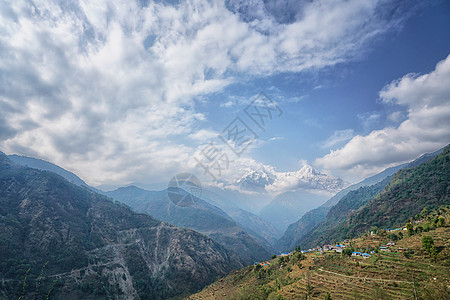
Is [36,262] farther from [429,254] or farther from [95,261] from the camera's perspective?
[429,254]

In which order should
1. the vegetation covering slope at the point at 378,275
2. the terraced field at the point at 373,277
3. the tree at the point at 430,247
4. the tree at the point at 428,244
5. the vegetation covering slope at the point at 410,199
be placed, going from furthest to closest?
the vegetation covering slope at the point at 410,199
the tree at the point at 428,244
the tree at the point at 430,247
the vegetation covering slope at the point at 378,275
the terraced field at the point at 373,277

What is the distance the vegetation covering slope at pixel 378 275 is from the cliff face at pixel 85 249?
6151cm

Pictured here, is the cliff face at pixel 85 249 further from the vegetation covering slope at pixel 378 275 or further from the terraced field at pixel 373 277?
the vegetation covering slope at pixel 378 275

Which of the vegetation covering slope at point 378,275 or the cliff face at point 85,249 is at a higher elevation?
the cliff face at point 85,249

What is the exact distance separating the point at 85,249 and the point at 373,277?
109 meters

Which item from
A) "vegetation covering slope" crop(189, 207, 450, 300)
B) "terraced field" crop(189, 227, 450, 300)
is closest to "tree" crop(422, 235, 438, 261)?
"vegetation covering slope" crop(189, 207, 450, 300)

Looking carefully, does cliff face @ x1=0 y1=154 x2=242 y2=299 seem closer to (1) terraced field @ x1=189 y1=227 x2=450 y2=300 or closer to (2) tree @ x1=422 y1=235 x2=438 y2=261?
(1) terraced field @ x1=189 y1=227 x2=450 y2=300

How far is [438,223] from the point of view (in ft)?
159

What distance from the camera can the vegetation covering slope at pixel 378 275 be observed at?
30.8 m

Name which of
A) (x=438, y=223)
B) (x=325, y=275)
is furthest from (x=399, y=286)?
(x=438, y=223)

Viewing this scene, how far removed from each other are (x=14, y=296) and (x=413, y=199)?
16988 cm

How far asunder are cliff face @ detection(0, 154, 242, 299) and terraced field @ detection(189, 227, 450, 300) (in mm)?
61285

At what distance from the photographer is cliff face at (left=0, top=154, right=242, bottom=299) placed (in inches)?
2842

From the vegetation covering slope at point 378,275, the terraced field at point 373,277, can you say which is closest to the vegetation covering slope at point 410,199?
the vegetation covering slope at point 378,275
